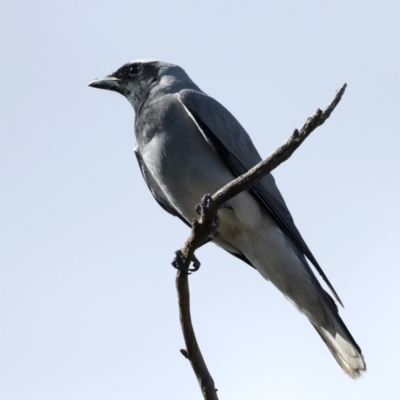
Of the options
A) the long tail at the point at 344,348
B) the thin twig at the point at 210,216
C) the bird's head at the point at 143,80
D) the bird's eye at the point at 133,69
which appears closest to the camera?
the thin twig at the point at 210,216

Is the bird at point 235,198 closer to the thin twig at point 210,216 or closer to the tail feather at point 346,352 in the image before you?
the tail feather at point 346,352

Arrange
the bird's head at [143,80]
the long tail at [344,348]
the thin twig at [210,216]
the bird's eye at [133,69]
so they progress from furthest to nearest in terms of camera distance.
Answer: the bird's eye at [133,69] < the bird's head at [143,80] < the long tail at [344,348] < the thin twig at [210,216]

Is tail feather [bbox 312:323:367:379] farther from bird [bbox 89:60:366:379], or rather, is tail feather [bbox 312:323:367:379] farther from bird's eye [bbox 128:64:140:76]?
bird's eye [bbox 128:64:140:76]

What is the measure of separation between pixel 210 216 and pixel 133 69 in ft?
12.4

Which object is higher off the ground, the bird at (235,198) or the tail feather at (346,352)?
the bird at (235,198)

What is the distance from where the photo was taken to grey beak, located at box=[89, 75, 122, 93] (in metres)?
7.70

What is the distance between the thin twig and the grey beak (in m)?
3.49

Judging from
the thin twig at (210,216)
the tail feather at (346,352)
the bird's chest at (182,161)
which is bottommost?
the tail feather at (346,352)

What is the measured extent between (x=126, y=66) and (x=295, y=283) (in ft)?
11.3

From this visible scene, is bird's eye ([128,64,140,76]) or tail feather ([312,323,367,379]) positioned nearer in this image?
tail feather ([312,323,367,379])

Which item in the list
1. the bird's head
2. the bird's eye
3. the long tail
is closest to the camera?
the long tail

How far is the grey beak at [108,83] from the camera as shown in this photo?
7.70m

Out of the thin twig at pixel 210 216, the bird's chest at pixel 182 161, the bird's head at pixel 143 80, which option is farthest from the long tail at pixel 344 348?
the bird's head at pixel 143 80

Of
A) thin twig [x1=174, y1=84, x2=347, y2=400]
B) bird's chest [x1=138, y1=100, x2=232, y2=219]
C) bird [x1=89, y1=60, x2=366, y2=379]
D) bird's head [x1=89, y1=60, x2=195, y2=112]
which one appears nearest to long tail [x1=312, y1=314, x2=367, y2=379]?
bird [x1=89, y1=60, x2=366, y2=379]
